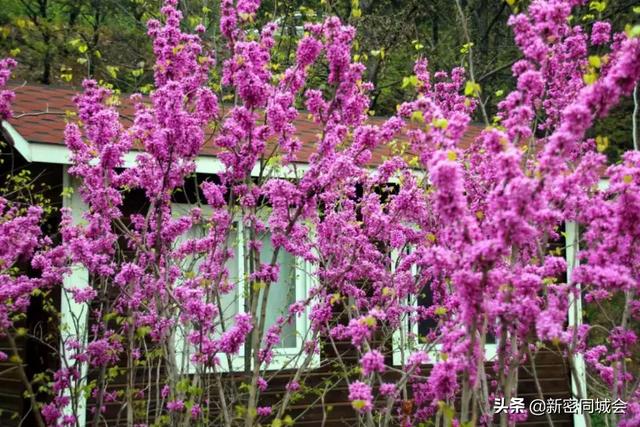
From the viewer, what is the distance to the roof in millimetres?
7090

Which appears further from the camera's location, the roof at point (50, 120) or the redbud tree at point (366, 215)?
the roof at point (50, 120)

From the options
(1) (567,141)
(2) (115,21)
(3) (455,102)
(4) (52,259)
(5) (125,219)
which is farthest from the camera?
(2) (115,21)

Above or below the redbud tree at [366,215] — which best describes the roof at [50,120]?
above

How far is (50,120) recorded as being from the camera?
25.8 ft

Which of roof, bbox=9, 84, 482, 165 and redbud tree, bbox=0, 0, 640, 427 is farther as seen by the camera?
roof, bbox=9, 84, 482, 165

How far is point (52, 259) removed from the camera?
584 cm

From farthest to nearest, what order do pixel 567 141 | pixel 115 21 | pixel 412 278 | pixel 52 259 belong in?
pixel 115 21 → pixel 412 278 → pixel 52 259 → pixel 567 141

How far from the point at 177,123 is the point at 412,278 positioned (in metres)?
2.47

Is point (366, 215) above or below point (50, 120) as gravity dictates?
below

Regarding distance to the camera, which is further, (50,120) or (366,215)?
(50,120)

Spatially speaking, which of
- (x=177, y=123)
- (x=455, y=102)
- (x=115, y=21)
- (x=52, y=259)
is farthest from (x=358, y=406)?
(x=115, y=21)

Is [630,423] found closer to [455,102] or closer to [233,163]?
[233,163]

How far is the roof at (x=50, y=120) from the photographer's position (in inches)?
279

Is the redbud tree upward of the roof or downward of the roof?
downward
